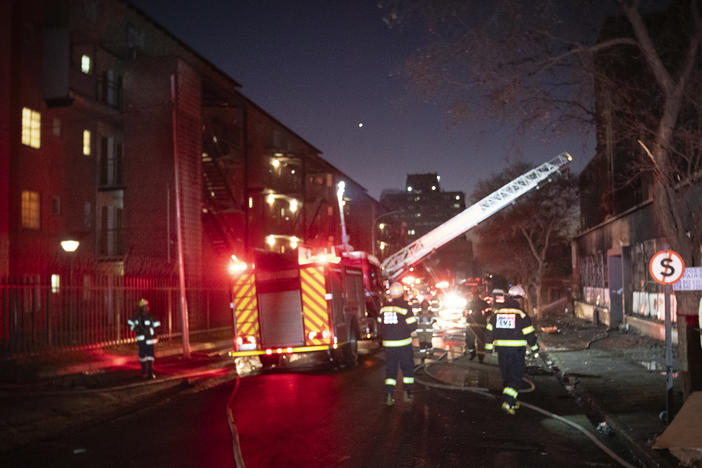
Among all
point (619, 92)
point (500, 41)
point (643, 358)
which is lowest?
point (643, 358)

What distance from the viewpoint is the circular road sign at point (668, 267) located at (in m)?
8.56

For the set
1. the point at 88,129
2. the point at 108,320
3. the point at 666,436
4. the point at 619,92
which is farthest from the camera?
the point at 88,129

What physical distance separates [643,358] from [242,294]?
9.94 m

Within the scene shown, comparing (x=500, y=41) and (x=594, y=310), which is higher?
(x=500, y=41)

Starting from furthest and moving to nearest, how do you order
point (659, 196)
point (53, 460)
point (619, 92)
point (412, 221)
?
1. point (412, 221)
2. point (619, 92)
3. point (659, 196)
4. point (53, 460)

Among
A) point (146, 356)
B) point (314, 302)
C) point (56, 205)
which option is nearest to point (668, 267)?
point (314, 302)

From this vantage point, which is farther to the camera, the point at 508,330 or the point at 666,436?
the point at 508,330

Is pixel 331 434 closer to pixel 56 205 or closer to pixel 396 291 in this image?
pixel 396 291

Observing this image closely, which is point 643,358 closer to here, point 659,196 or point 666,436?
point 659,196

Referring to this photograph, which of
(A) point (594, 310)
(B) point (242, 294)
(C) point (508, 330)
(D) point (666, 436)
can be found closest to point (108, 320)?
(B) point (242, 294)

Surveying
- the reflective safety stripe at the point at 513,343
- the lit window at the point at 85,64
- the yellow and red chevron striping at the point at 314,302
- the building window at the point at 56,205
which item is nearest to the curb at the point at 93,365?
the yellow and red chevron striping at the point at 314,302

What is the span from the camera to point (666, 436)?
676cm

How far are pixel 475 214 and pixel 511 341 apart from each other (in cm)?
1579

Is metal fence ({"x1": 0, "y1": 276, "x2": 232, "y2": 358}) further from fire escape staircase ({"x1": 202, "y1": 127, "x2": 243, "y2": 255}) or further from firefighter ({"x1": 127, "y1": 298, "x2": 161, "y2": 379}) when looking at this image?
fire escape staircase ({"x1": 202, "y1": 127, "x2": 243, "y2": 255})
